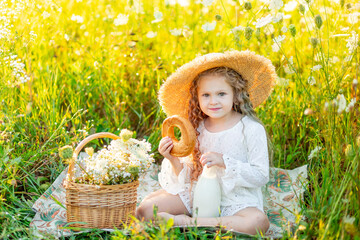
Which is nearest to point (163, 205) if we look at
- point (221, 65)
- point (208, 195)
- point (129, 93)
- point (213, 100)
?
point (208, 195)

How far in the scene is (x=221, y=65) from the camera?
8.49 feet

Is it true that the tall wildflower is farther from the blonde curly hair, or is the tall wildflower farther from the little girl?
the blonde curly hair

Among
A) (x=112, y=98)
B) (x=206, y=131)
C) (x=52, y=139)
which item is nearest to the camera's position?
(x=206, y=131)

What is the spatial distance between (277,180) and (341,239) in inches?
49.0

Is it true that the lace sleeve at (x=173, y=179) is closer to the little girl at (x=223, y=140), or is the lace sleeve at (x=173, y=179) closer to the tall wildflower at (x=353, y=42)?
the little girl at (x=223, y=140)

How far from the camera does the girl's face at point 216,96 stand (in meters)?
2.56

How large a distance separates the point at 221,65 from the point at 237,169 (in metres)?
0.56

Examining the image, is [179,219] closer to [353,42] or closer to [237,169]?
[237,169]

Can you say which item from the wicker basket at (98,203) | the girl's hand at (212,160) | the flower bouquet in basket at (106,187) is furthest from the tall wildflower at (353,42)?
the wicker basket at (98,203)

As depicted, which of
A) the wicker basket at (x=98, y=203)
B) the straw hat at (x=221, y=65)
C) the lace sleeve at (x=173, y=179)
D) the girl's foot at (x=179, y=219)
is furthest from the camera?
the lace sleeve at (x=173, y=179)

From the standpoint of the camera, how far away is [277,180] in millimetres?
3092

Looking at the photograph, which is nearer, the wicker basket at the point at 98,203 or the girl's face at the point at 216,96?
the wicker basket at the point at 98,203

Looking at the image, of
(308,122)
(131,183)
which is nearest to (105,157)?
(131,183)

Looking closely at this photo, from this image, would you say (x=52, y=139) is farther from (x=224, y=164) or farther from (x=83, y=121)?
(x=224, y=164)
